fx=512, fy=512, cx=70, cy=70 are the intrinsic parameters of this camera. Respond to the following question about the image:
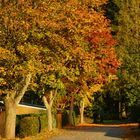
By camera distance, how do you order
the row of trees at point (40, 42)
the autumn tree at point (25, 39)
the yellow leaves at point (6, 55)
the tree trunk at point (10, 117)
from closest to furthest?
the yellow leaves at point (6, 55) < the autumn tree at point (25, 39) < the row of trees at point (40, 42) < the tree trunk at point (10, 117)

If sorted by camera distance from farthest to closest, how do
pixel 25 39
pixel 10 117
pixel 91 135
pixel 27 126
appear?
pixel 27 126 < pixel 91 135 < pixel 10 117 < pixel 25 39

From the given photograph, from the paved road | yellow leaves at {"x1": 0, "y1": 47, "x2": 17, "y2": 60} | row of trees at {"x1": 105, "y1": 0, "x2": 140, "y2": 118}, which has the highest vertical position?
row of trees at {"x1": 105, "y1": 0, "x2": 140, "y2": 118}

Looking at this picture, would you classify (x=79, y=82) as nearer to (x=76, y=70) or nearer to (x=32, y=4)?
(x=76, y=70)

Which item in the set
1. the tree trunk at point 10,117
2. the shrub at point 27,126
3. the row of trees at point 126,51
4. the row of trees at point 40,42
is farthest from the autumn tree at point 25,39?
the row of trees at point 126,51

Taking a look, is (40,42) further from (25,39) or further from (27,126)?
(27,126)

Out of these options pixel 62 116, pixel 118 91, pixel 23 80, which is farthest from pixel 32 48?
pixel 118 91

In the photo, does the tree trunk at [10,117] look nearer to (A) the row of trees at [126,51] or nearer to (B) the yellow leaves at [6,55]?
(B) the yellow leaves at [6,55]

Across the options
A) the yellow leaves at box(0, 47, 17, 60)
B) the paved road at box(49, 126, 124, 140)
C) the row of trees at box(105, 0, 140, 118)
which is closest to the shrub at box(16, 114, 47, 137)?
the paved road at box(49, 126, 124, 140)

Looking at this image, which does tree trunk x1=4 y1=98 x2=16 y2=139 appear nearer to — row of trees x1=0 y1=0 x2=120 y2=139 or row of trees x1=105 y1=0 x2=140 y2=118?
row of trees x1=0 y1=0 x2=120 y2=139

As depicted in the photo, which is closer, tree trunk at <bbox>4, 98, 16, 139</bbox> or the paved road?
tree trunk at <bbox>4, 98, 16, 139</bbox>

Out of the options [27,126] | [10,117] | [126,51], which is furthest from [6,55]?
[126,51]

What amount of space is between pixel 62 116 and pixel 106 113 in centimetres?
2550

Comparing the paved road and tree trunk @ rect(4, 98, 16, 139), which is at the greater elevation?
tree trunk @ rect(4, 98, 16, 139)

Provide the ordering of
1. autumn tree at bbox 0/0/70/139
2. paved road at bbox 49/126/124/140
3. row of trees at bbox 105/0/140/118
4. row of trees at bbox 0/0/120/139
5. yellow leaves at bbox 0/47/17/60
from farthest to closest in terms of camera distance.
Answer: row of trees at bbox 105/0/140/118 → paved road at bbox 49/126/124/140 → row of trees at bbox 0/0/120/139 → autumn tree at bbox 0/0/70/139 → yellow leaves at bbox 0/47/17/60
